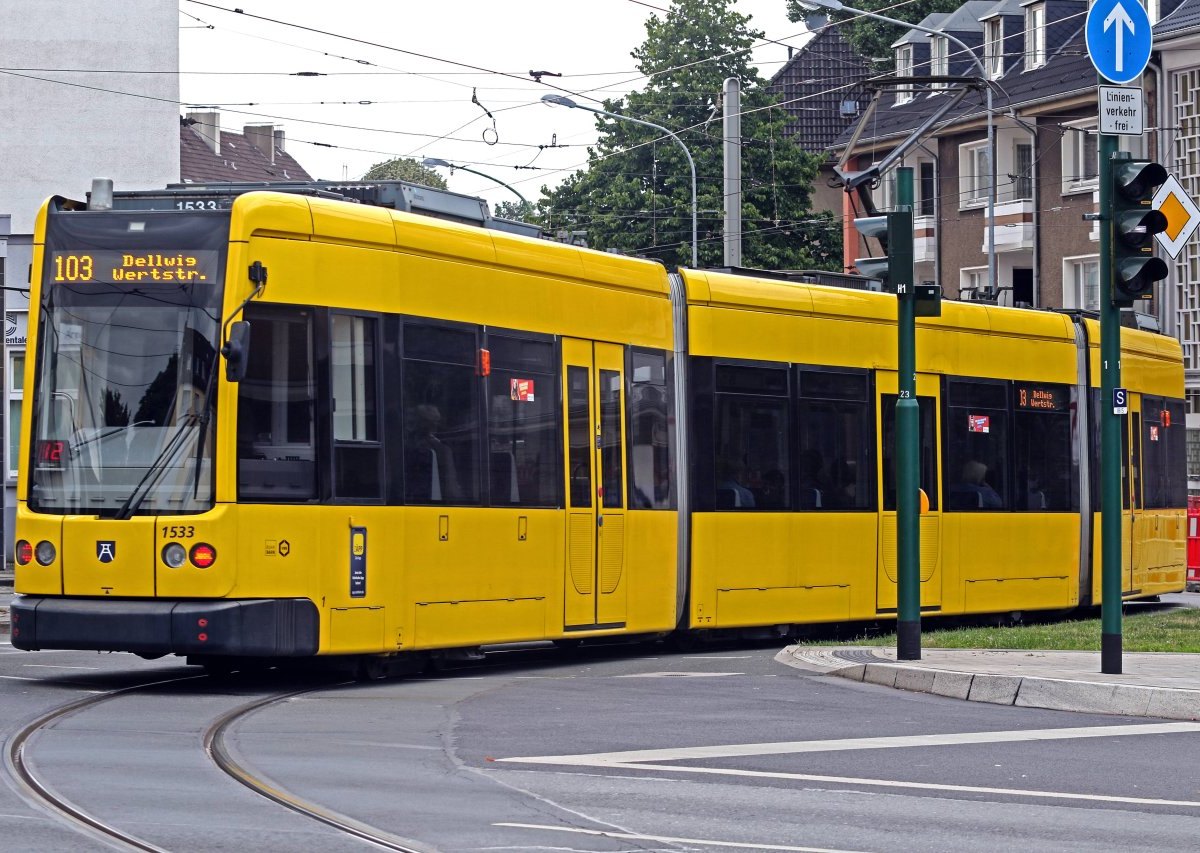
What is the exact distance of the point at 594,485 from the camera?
15.6 m

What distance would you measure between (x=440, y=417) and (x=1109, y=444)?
460 centimetres

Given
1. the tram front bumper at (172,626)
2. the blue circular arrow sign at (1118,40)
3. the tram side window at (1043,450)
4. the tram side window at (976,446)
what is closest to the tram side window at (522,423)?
the tram front bumper at (172,626)

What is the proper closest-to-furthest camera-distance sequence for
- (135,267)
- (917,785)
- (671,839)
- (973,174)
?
(671,839)
(917,785)
(135,267)
(973,174)

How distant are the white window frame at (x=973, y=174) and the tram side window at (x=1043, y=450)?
29389mm

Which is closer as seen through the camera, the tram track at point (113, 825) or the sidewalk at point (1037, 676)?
the tram track at point (113, 825)

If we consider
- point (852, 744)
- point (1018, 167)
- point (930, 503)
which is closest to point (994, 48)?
point (1018, 167)

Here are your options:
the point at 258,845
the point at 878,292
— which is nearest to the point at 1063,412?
the point at 878,292

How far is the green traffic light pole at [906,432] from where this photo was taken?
48.5 feet

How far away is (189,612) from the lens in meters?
12.4

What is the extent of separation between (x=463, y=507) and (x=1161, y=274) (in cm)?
499

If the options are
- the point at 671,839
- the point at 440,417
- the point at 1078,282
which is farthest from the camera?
the point at 1078,282

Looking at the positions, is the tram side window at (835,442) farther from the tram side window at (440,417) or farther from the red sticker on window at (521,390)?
the tram side window at (440,417)

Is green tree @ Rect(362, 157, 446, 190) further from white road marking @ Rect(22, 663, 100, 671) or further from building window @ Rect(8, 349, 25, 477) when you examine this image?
white road marking @ Rect(22, 663, 100, 671)

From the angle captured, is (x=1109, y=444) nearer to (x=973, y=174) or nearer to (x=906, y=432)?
(x=906, y=432)
